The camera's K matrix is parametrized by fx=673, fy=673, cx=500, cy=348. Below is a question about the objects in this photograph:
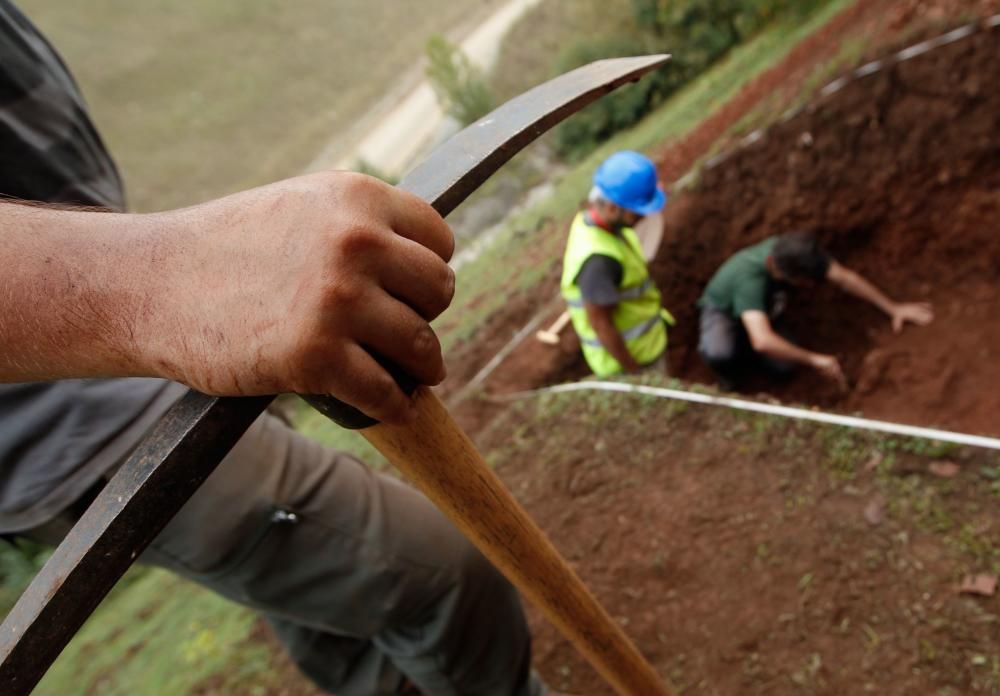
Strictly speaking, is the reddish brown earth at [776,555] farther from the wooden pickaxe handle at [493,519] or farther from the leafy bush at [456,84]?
the leafy bush at [456,84]

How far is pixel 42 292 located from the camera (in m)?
0.81

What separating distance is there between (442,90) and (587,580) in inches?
455

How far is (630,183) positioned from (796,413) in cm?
131

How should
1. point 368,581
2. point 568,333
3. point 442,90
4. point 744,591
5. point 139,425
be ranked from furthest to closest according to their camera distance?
point 442,90 < point 568,333 < point 744,591 < point 368,581 < point 139,425

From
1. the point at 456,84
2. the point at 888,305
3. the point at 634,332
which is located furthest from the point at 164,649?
the point at 456,84

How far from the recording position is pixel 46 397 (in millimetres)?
1378

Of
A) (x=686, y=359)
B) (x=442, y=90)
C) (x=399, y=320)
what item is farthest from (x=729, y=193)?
(x=442, y=90)

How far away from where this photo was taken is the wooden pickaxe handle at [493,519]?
3.22 ft

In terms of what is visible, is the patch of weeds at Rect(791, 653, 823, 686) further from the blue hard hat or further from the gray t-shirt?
the blue hard hat

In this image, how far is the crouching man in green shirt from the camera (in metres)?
3.74

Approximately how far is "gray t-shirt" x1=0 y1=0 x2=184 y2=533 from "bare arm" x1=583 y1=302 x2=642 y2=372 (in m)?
2.20

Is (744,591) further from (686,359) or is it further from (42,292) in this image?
(686,359)

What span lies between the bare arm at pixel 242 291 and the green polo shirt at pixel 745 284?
3.39 meters

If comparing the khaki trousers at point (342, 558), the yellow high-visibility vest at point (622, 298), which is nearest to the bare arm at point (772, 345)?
the yellow high-visibility vest at point (622, 298)
